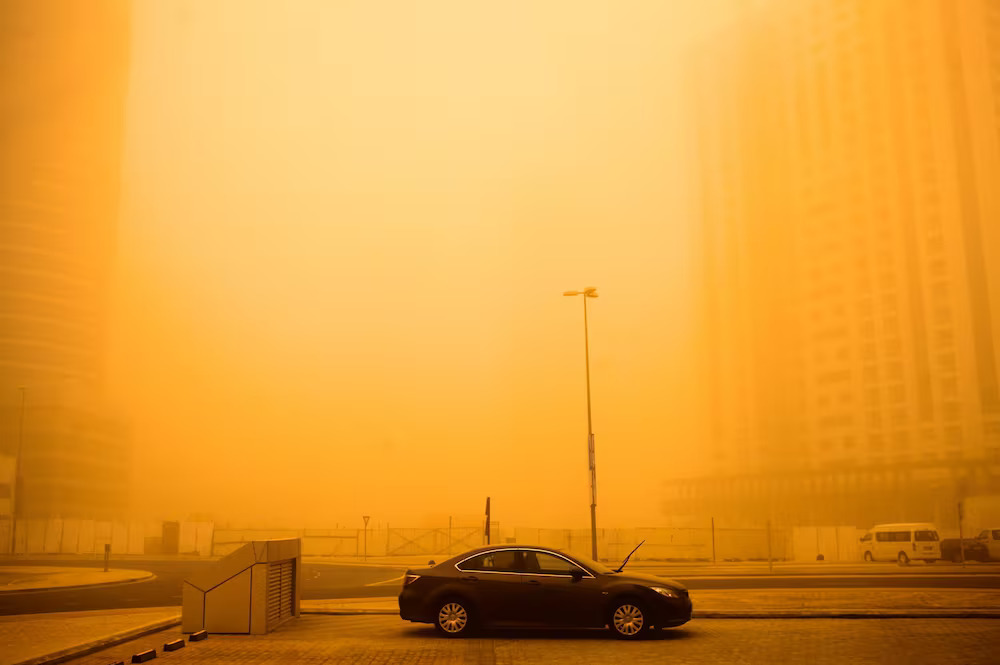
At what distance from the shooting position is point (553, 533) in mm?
51094

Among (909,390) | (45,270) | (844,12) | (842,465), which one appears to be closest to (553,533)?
(842,465)

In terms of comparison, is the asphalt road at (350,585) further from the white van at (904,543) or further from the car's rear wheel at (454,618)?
the car's rear wheel at (454,618)

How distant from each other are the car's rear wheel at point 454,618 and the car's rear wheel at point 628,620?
2270mm

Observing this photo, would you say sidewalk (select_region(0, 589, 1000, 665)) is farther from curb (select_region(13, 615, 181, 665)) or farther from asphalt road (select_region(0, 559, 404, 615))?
asphalt road (select_region(0, 559, 404, 615))

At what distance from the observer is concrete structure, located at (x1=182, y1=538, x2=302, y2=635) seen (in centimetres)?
1514

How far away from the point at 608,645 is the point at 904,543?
117ft

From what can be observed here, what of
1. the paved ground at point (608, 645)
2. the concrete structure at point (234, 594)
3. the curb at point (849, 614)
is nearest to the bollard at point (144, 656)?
the paved ground at point (608, 645)

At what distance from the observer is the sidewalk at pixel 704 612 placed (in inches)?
535

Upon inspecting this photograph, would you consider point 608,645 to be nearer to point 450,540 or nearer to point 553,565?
point 553,565

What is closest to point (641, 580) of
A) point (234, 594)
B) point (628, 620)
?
point (628, 620)

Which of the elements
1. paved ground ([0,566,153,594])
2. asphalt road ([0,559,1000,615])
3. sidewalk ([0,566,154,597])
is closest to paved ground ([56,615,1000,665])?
asphalt road ([0,559,1000,615])

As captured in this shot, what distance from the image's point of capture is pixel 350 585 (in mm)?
29156

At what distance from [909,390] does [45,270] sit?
319ft

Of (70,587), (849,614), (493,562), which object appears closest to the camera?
(493,562)
